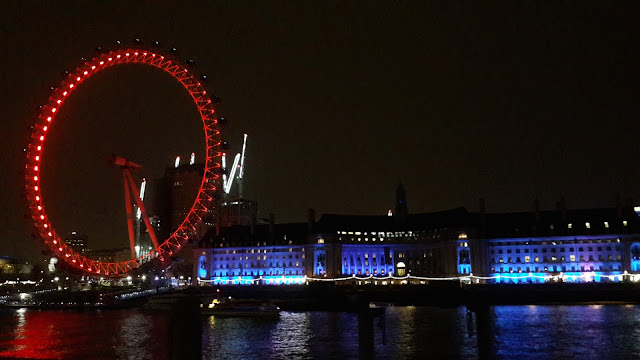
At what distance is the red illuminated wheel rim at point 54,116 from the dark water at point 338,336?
29.0 feet

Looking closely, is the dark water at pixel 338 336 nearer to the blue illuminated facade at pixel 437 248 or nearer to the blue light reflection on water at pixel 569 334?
the blue light reflection on water at pixel 569 334

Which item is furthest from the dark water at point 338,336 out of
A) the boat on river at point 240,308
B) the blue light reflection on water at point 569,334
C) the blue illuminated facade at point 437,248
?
the blue illuminated facade at point 437,248

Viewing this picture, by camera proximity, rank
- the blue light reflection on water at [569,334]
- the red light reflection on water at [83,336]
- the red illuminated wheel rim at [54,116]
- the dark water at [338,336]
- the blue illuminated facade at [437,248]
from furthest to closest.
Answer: the blue illuminated facade at [437,248], the red illuminated wheel rim at [54,116], the red light reflection on water at [83,336], the dark water at [338,336], the blue light reflection on water at [569,334]

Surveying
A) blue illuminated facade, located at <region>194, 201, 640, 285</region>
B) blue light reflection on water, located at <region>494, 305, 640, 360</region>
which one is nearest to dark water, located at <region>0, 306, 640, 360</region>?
blue light reflection on water, located at <region>494, 305, 640, 360</region>

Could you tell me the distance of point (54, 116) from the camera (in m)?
69.6

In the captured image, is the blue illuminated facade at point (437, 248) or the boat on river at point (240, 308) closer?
the boat on river at point (240, 308)

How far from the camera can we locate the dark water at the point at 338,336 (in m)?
42.1

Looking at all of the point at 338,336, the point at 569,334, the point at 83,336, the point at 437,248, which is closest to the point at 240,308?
the point at 83,336

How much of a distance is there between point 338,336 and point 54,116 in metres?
41.8

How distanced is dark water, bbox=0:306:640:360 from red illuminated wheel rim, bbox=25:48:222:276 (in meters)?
8.85

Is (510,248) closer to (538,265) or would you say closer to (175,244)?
(538,265)

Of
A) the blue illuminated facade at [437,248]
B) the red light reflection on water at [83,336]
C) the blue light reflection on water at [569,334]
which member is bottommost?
the blue light reflection on water at [569,334]

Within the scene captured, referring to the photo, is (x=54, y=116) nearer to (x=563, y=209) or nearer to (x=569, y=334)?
(x=569, y=334)

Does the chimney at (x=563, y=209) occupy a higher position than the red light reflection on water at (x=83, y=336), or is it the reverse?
the chimney at (x=563, y=209)
